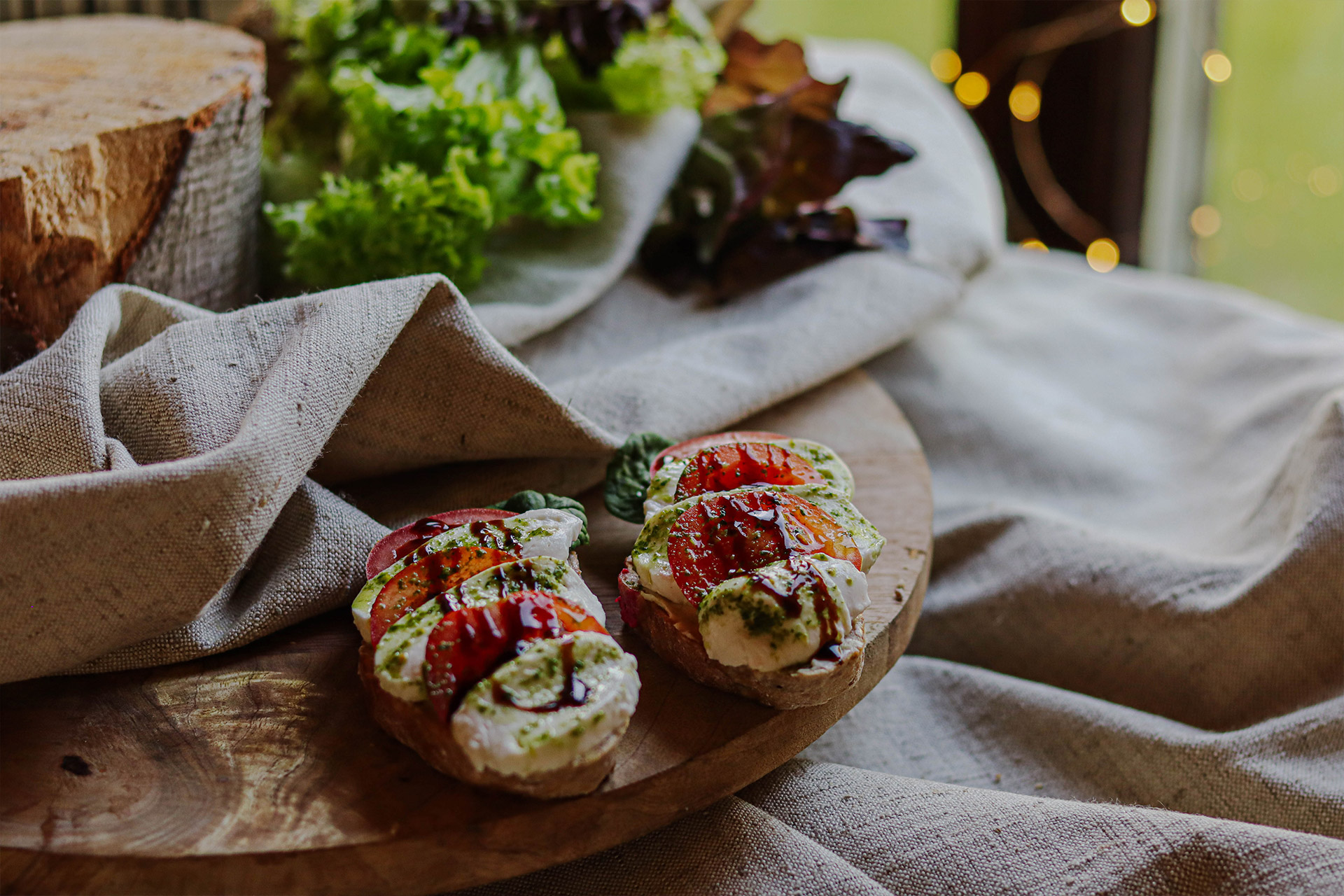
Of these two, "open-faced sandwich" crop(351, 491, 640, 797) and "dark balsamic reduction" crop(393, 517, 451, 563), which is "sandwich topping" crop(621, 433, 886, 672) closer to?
"open-faced sandwich" crop(351, 491, 640, 797)

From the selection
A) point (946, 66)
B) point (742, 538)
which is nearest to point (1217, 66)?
point (946, 66)

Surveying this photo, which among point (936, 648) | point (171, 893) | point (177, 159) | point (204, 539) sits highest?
point (177, 159)

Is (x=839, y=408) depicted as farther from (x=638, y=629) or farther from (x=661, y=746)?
(x=661, y=746)

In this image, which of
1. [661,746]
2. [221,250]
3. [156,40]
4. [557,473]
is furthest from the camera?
[156,40]

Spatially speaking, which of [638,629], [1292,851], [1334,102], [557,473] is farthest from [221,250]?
[1334,102]

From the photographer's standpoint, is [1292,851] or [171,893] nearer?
[171,893]

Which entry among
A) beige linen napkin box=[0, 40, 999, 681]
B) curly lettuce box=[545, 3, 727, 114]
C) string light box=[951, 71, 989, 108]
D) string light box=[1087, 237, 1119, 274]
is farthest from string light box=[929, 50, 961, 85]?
beige linen napkin box=[0, 40, 999, 681]
